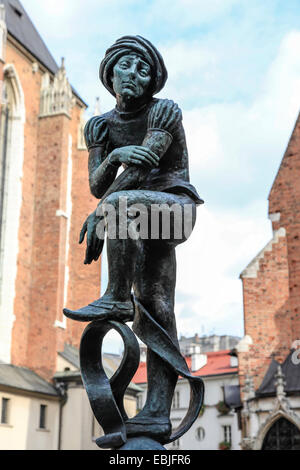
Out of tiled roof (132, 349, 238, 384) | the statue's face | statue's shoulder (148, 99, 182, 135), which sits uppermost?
tiled roof (132, 349, 238, 384)

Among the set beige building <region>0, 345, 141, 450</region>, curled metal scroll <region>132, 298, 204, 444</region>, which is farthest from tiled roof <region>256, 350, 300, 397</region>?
curled metal scroll <region>132, 298, 204, 444</region>

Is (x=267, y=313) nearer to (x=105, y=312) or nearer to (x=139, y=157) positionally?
(x=139, y=157)

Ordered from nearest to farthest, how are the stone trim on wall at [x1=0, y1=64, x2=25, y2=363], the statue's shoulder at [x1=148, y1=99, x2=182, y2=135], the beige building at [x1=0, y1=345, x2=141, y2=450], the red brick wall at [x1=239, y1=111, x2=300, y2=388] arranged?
the statue's shoulder at [x1=148, y1=99, x2=182, y2=135] → the red brick wall at [x1=239, y1=111, x2=300, y2=388] → the beige building at [x1=0, y1=345, x2=141, y2=450] → the stone trim on wall at [x1=0, y1=64, x2=25, y2=363]

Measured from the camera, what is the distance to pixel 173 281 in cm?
307

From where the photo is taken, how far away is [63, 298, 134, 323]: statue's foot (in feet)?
8.69

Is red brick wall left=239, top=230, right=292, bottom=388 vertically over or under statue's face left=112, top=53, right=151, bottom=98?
over

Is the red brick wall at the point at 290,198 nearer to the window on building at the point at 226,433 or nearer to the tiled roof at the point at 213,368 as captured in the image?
the window on building at the point at 226,433

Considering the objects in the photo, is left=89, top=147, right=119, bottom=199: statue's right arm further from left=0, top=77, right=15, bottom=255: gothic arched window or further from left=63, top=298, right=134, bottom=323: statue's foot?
left=0, top=77, right=15, bottom=255: gothic arched window

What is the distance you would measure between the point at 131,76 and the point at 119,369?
1.45m

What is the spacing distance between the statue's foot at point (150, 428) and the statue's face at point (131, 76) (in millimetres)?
1582

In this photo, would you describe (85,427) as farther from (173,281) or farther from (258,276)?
(173,281)

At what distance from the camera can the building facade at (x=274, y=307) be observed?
1736cm

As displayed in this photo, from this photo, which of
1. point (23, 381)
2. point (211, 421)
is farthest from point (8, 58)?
point (211, 421)

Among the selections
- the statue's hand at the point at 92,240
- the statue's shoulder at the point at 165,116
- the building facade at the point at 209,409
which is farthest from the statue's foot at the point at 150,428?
the building facade at the point at 209,409
